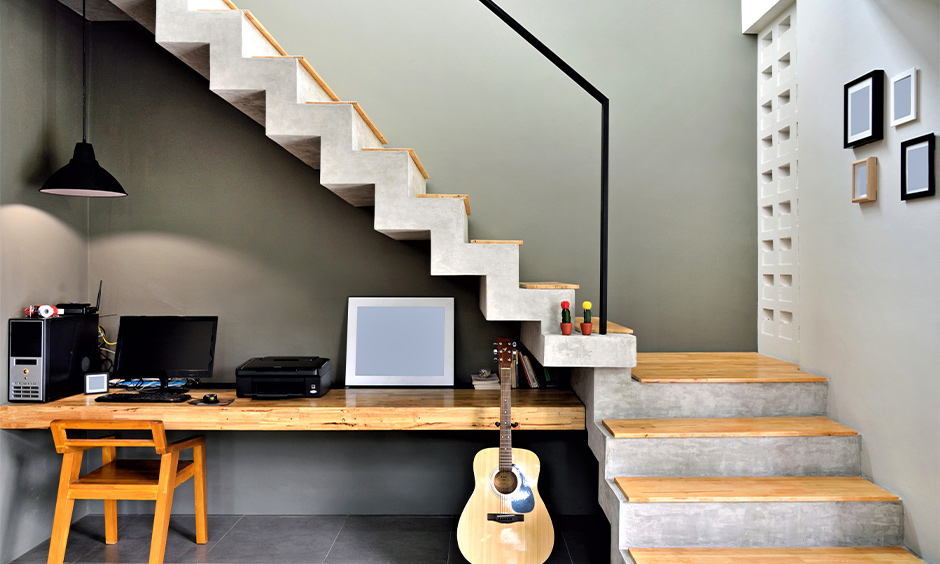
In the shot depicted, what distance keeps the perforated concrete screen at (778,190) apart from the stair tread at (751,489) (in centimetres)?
94

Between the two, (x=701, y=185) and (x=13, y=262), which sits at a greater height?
(x=701, y=185)

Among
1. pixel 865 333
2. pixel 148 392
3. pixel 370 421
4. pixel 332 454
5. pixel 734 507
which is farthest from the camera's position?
pixel 332 454

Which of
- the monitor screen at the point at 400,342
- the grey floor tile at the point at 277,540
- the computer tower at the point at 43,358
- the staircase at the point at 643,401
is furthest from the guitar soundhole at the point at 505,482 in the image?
the computer tower at the point at 43,358

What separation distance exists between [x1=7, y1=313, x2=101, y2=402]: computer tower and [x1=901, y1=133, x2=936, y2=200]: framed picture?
13.6 ft

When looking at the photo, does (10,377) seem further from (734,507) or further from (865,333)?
(865,333)

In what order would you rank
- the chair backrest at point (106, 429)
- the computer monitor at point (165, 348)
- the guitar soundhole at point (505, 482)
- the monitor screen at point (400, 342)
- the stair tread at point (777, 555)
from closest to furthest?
the stair tread at point (777, 555)
the chair backrest at point (106, 429)
the guitar soundhole at point (505, 482)
the computer monitor at point (165, 348)
the monitor screen at point (400, 342)

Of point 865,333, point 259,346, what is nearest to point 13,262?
point 259,346

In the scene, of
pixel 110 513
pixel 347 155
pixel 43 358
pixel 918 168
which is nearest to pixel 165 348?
A: pixel 43 358

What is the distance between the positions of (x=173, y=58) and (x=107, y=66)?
0.42 meters

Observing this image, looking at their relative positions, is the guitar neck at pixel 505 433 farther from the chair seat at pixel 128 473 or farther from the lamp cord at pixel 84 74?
the lamp cord at pixel 84 74

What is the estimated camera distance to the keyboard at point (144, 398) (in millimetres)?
2939

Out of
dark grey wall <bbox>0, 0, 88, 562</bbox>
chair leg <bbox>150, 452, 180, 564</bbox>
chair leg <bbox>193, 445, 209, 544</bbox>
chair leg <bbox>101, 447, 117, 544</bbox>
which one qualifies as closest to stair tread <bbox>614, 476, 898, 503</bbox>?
chair leg <bbox>150, 452, 180, 564</bbox>

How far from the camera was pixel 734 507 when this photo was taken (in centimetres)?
220

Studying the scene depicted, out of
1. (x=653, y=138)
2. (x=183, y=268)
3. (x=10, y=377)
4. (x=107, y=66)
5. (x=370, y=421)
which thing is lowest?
(x=370, y=421)
